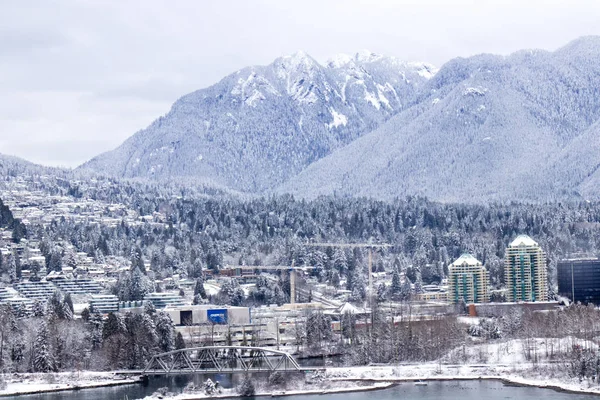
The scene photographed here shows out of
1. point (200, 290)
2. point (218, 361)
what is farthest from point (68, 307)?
point (200, 290)

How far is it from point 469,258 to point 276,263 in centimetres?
3171

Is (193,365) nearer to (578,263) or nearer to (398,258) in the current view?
(578,263)

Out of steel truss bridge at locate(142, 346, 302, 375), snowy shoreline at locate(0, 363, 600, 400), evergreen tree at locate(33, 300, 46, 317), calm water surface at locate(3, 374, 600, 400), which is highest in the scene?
evergreen tree at locate(33, 300, 46, 317)

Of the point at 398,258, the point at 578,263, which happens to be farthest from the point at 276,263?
the point at 578,263

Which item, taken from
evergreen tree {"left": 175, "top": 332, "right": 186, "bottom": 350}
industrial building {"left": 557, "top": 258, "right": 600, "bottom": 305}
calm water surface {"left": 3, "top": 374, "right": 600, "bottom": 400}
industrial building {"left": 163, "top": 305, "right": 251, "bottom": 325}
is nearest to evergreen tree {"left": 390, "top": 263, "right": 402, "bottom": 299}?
industrial building {"left": 557, "top": 258, "right": 600, "bottom": 305}

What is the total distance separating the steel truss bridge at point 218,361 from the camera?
116 meters

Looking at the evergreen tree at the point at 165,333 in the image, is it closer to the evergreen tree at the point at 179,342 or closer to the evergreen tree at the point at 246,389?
the evergreen tree at the point at 179,342

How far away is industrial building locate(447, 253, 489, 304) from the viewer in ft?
553

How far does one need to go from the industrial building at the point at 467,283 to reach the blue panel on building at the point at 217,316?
29543 mm

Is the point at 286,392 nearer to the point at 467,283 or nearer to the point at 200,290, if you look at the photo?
the point at 200,290

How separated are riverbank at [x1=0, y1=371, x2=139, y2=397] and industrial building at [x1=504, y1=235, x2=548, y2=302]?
2544 inches

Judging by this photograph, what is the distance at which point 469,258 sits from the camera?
175m

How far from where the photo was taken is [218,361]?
12500 cm

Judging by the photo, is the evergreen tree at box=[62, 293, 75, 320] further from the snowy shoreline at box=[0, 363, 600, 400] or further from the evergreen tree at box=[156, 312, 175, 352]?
the snowy shoreline at box=[0, 363, 600, 400]
